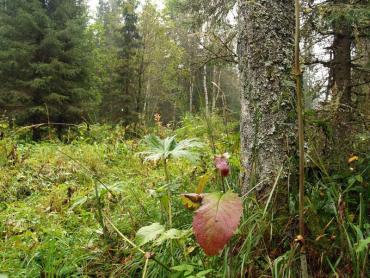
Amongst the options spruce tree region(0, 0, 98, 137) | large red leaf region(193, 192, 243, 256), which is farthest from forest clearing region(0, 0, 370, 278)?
spruce tree region(0, 0, 98, 137)

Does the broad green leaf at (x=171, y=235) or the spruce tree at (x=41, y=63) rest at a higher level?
the spruce tree at (x=41, y=63)

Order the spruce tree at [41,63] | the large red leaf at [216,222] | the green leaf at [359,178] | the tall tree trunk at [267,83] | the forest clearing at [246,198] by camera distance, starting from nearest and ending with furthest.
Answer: the large red leaf at [216,222] < the forest clearing at [246,198] < the green leaf at [359,178] < the tall tree trunk at [267,83] < the spruce tree at [41,63]

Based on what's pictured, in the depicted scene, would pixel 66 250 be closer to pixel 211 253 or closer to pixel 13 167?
pixel 211 253

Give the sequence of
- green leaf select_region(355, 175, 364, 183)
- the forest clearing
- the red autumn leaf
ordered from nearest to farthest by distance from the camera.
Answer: the red autumn leaf → the forest clearing → green leaf select_region(355, 175, 364, 183)

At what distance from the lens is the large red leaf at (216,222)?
103cm

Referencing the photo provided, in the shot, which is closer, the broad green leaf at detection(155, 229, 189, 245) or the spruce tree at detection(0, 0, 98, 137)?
the broad green leaf at detection(155, 229, 189, 245)

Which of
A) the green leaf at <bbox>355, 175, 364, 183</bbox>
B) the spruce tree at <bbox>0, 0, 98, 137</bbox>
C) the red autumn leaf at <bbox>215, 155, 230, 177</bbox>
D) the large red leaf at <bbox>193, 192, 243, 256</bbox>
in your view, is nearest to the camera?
the large red leaf at <bbox>193, 192, 243, 256</bbox>

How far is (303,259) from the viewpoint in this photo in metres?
1.29

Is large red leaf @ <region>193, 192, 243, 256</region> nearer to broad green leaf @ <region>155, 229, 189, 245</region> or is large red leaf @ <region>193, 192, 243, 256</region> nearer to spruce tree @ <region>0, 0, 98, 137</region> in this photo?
broad green leaf @ <region>155, 229, 189, 245</region>

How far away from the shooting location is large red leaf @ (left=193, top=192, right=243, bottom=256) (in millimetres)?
1032

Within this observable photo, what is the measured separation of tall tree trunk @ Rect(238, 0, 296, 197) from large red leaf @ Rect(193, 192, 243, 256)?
35.5 inches

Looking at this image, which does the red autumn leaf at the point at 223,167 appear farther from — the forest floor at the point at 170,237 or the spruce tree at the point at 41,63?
the spruce tree at the point at 41,63

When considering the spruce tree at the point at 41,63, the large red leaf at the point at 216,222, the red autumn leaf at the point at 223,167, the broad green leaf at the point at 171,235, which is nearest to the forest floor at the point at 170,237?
the broad green leaf at the point at 171,235

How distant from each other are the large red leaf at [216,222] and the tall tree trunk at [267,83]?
902 millimetres
